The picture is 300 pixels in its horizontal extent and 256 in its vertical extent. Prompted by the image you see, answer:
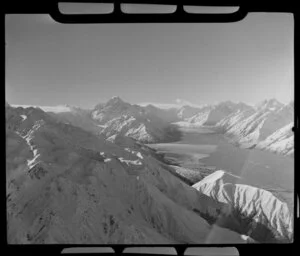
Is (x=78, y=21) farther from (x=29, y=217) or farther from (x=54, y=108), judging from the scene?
(x=29, y=217)

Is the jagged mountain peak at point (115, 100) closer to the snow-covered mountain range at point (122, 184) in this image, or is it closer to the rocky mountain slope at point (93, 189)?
the snow-covered mountain range at point (122, 184)

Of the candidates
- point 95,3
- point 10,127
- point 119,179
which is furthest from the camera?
point 119,179

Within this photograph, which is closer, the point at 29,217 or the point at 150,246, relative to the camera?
the point at 150,246

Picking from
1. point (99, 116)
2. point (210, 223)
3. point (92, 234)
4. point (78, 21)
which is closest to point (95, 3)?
point (78, 21)

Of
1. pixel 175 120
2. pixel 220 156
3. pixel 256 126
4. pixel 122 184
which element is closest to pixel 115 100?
pixel 175 120

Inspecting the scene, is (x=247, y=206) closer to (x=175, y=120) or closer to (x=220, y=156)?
(x=220, y=156)

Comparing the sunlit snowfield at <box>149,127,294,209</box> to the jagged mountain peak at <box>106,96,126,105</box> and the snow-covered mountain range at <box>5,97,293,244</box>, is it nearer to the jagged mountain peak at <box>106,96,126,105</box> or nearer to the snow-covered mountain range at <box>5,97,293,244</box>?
the snow-covered mountain range at <box>5,97,293,244</box>

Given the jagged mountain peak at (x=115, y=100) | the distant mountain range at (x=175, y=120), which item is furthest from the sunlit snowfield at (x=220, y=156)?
the jagged mountain peak at (x=115, y=100)
